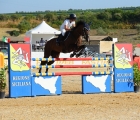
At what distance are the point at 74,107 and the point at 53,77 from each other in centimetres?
230

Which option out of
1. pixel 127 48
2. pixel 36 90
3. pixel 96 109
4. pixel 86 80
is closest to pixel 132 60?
pixel 127 48

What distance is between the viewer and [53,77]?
1166cm

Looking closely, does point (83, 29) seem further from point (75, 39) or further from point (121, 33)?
point (121, 33)

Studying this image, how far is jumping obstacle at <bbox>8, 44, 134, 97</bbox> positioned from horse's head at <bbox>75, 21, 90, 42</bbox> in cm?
158

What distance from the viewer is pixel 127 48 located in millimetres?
12383

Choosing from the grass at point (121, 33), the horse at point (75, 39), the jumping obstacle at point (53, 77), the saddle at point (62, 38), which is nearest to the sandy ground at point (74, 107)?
the jumping obstacle at point (53, 77)

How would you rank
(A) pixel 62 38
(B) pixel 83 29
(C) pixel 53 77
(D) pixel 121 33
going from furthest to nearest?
(D) pixel 121 33 < (A) pixel 62 38 < (B) pixel 83 29 < (C) pixel 53 77

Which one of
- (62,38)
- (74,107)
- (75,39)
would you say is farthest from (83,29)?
(74,107)

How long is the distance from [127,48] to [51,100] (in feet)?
9.39

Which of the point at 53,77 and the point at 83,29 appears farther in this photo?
the point at 83,29

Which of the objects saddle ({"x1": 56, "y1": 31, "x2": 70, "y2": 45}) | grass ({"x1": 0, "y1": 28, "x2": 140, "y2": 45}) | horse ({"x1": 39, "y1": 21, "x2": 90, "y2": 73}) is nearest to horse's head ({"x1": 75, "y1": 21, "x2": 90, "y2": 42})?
horse ({"x1": 39, "y1": 21, "x2": 90, "y2": 73})

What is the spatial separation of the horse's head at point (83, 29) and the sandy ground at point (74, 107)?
6.21 ft

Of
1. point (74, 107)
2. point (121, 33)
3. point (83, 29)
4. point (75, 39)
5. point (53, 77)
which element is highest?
point (121, 33)

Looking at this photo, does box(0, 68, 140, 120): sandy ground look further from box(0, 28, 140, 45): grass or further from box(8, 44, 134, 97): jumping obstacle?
box(0, 28, 140, 45): grass
